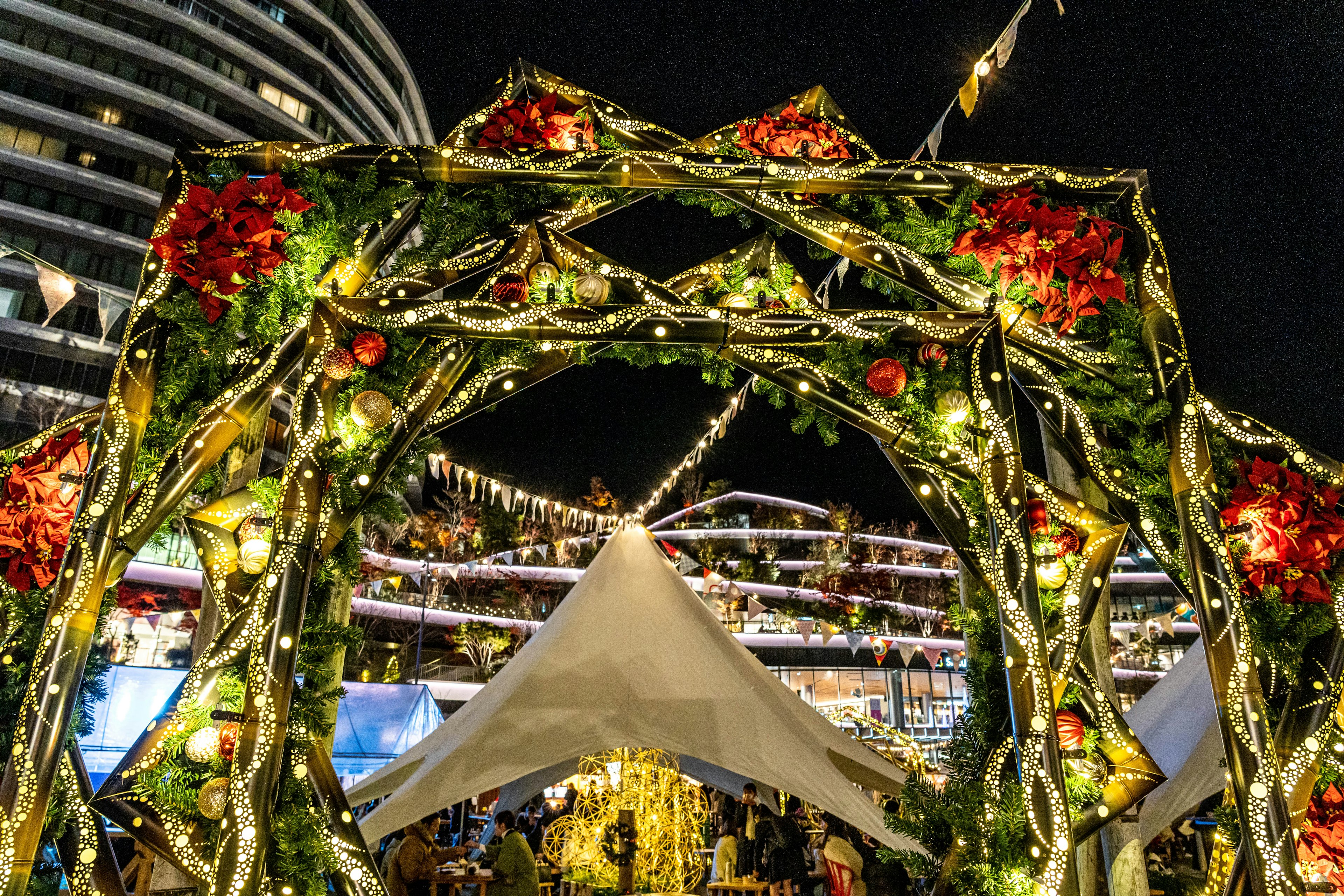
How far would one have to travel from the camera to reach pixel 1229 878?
3.01m

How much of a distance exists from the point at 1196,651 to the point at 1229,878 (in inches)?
152

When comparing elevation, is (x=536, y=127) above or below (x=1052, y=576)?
above

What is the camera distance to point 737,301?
4.33m

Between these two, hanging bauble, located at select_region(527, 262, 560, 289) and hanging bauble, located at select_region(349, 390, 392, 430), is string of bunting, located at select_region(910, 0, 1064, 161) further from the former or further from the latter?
hanging bauble, located at select_region(349, 390, 392, 430)

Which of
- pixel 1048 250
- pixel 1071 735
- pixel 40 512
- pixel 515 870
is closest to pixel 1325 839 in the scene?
pixel 1071 735

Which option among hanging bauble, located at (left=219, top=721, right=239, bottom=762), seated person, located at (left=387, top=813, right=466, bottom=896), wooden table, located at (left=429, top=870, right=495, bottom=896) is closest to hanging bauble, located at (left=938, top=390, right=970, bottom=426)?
hanging bauble, located at (left=219, top=721, right=239, bottom=762)

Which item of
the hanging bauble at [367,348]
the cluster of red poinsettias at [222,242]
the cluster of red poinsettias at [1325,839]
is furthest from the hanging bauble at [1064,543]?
the cluster of red poinsettias at [222,242]

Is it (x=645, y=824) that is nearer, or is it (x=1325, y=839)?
(x=1325, y=839)

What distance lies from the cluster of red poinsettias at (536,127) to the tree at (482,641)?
2799cm

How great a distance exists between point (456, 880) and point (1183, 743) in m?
6.21

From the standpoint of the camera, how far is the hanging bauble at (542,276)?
4.05 meters

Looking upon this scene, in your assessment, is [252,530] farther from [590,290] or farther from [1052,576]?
[1052,576]

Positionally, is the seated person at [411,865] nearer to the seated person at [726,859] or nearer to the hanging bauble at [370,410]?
the seated person at [726,859]

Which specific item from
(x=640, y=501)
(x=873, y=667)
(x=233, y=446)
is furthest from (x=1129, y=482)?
(x=640, y=501)
